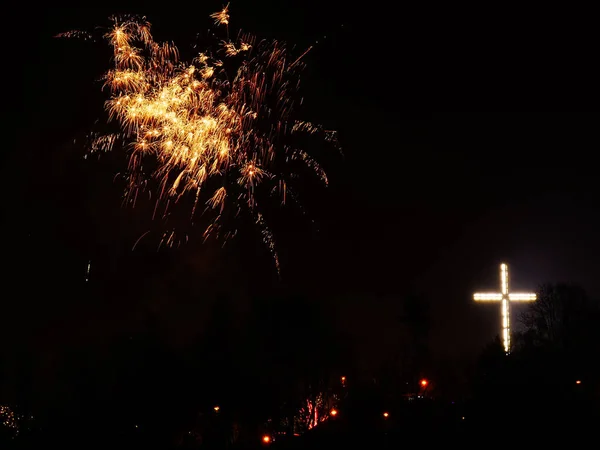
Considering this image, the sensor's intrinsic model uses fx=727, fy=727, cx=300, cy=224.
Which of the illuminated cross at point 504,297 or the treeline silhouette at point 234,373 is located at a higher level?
the illuminated cross at point 504,297

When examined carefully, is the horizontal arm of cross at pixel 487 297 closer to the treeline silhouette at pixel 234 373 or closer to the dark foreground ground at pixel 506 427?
the treeline silhouette at pixel 234 373

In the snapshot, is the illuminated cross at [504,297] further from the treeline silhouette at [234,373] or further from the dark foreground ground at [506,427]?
the dark foreground ground at [506,427]

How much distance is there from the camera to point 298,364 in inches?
1871

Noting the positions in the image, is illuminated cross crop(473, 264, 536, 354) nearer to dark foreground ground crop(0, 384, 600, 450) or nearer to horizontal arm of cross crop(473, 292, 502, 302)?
horizontal arm of cross crop(473, 292, 502, 302)

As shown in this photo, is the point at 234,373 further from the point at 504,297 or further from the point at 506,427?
the point at 506,427

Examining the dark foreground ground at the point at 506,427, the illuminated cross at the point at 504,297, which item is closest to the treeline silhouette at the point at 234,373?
the illuminated cross at the point at 504,297

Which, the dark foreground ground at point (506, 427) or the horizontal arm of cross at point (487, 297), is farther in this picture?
the horizontal arm of cross at point (487, 297)

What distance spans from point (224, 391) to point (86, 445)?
26006 mm

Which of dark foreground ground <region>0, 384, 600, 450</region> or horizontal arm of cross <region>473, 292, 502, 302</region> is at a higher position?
horizontal arm of cross <region>473, 292, 502, 302</region>

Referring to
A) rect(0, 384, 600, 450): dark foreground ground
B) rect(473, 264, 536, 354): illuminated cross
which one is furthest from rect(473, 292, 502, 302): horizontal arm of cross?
rect(0, 384, 600, 450): dark foreground ground

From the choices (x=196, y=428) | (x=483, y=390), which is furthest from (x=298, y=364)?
(x=483, y=390)

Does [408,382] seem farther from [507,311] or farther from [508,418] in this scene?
[508,418]

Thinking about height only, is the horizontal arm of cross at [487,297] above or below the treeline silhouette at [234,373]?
above

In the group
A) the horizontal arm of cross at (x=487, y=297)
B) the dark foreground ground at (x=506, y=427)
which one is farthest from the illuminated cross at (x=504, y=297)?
the dark foreground ground at (x=506, y=427)
